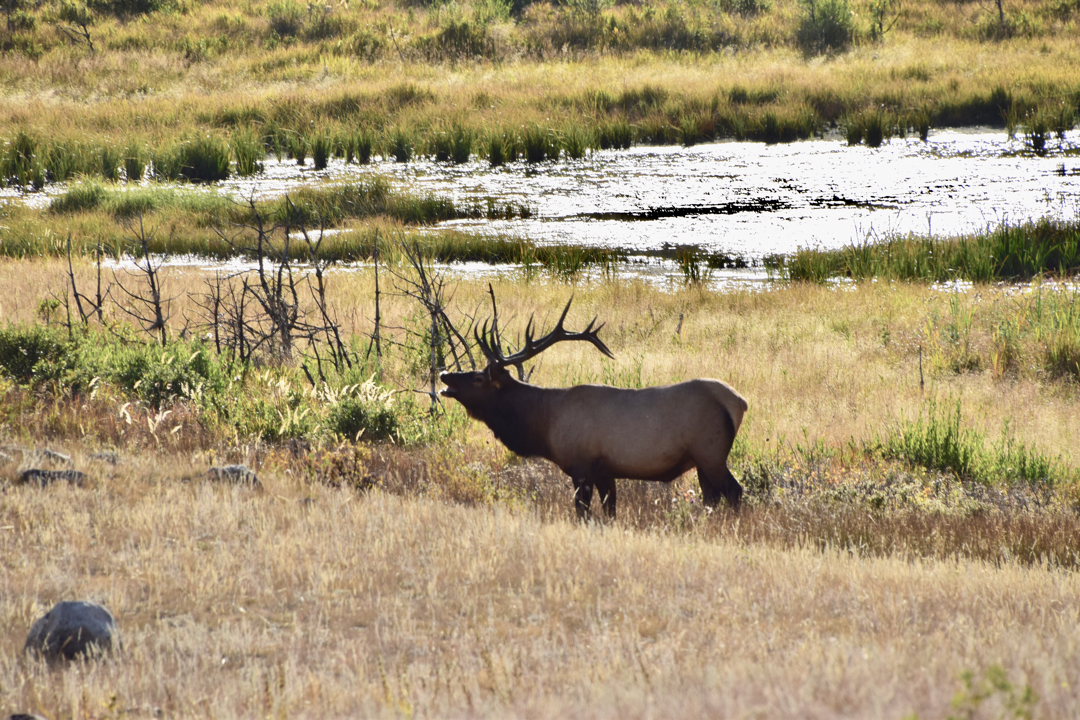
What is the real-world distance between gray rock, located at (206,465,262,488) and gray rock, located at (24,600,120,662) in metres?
2.58

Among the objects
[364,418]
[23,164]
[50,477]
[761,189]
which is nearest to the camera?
[50,477]

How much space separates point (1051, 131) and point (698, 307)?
704 inches

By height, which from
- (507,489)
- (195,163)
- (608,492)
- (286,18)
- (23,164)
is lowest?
(507,489)

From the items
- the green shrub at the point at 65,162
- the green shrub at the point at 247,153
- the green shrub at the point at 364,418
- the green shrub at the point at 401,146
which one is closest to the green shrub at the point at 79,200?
the green shrub at the point at 65,162

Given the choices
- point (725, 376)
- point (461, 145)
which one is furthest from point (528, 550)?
point (461, 145)

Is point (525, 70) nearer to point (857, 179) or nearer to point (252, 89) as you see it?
point (252, 89)

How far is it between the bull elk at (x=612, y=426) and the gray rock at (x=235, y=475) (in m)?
1.49

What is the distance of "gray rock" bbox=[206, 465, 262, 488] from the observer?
7062 millimetres

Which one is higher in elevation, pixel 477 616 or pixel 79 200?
pixel 79 200

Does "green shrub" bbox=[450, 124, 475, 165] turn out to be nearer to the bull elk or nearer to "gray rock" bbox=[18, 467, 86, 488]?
the bull elk

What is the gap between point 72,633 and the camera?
14.2ft

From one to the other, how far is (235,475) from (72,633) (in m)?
2.84

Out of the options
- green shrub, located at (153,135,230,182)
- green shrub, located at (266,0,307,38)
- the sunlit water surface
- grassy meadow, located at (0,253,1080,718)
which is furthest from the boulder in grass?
green shrub, located at (266,0,307,38)

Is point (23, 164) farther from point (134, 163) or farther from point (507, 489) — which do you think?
point (507, 489)
